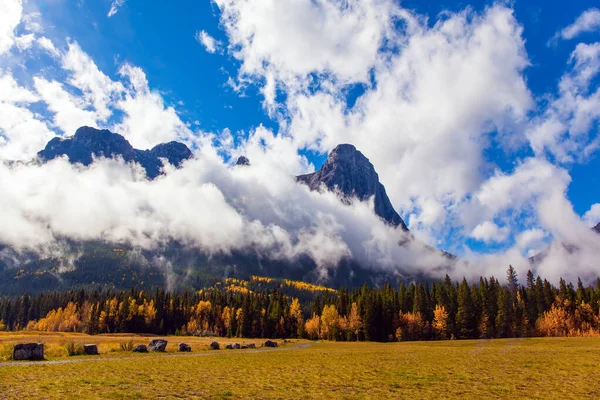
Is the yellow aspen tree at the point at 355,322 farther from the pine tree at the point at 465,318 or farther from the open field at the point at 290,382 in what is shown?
the open field at the point at 290,382

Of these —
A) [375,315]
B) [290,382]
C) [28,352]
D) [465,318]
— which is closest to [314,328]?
[375,315]

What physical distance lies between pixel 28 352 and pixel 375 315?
114 meters

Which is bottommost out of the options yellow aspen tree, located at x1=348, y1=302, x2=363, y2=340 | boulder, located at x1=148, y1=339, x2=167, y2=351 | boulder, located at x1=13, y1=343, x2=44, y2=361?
yellow aspen tree, located at x1=348, y1=302, x2=363, y2=340

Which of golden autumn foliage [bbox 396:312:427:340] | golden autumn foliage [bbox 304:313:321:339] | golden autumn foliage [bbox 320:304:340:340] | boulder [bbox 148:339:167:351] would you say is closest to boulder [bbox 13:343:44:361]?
boulder [bbox 148:339:167:351]

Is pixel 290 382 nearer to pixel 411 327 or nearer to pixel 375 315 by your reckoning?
pixel 375 315

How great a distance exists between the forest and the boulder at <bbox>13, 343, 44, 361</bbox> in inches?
4346

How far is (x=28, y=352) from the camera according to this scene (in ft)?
106

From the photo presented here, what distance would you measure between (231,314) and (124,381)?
505 feet

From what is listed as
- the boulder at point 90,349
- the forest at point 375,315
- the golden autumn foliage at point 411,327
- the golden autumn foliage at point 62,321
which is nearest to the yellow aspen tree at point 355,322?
the forest at point 375,315

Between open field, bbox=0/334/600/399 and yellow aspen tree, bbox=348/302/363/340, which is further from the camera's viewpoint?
yellow aspen tree, bbox=348/302/363/340

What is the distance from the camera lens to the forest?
12850 cm

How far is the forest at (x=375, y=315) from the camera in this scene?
422ft

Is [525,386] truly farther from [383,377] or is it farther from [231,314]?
[231,314]

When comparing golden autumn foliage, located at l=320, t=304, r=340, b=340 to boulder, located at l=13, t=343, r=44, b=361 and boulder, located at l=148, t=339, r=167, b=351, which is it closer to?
boulder, located at l=148, t=339, r=167, b=351
